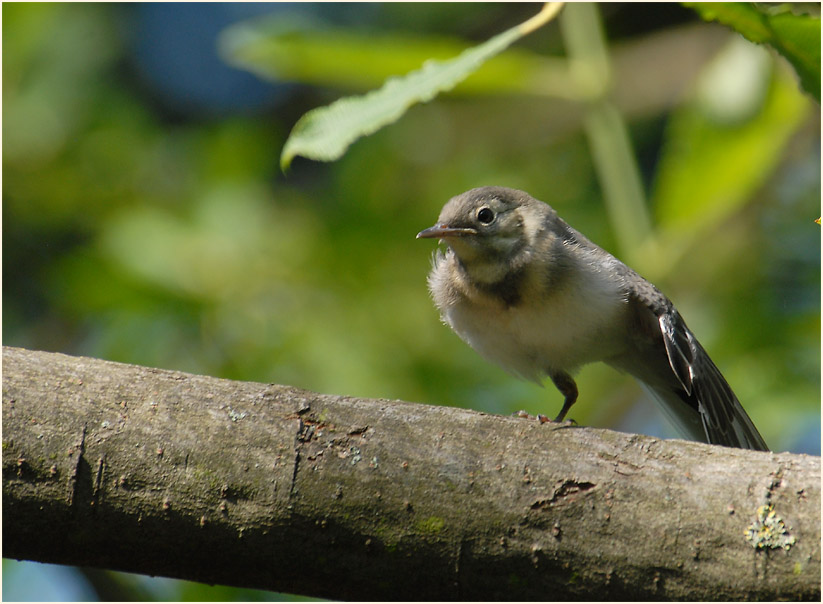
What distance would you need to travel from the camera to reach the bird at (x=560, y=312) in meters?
4.61

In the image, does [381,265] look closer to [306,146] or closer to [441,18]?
[306,146]

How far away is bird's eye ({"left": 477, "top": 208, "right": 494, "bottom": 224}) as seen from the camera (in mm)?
5152

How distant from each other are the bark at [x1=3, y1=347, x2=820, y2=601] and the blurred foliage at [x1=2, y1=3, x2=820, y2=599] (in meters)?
2.28

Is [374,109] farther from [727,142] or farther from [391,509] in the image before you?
[727,142]

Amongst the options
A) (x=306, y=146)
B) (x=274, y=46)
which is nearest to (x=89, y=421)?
(x=306, y=146)

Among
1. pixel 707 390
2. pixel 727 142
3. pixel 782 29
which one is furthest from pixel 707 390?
pixel 782 29

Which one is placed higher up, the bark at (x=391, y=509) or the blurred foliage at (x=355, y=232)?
the blurred foliage at (x=355, y=232)

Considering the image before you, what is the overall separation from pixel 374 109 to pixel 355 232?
3.09m

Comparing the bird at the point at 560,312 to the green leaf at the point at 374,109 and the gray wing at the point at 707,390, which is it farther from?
the green leaf at the point at 374,109

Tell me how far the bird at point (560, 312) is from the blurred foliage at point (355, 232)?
36 cm

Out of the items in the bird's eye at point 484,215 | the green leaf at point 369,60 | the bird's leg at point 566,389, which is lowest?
the bird's leg at point 566,389

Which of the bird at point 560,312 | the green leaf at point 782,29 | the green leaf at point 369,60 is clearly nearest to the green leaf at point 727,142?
the bird at point 560,312

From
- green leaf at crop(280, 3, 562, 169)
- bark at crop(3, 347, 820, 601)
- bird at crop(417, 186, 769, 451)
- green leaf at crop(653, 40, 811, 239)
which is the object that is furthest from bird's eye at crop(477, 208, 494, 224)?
bark at crop(3, 347, 820, 601)

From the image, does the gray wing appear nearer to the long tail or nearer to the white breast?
the long tail
